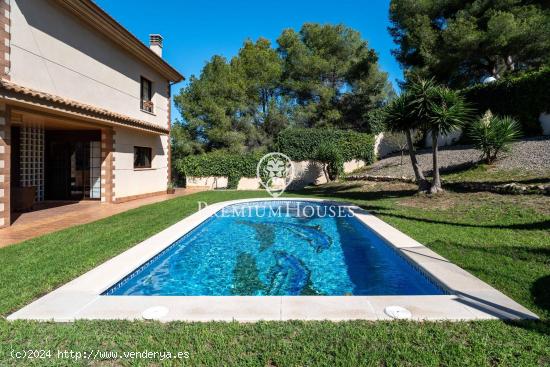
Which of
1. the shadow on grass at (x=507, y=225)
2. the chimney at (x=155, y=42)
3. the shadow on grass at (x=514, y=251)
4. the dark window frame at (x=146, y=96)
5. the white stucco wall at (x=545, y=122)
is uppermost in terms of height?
the chimney at (x=155, y=42)

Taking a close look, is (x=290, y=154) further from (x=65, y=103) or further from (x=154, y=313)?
(x=154, y=313)

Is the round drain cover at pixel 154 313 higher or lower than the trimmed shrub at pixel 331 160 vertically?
lower

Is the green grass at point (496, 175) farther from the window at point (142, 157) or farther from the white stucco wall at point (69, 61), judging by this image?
the white stucco wall at point (69, 61)

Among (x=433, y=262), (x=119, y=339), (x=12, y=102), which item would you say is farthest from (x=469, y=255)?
(x=12, y=102)

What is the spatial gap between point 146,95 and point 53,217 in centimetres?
935

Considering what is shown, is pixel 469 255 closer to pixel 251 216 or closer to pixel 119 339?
pixel 119 339

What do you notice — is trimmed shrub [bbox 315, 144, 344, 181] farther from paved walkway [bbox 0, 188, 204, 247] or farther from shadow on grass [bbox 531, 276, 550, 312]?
shadow on grass [bbox 531, 276, 550, 312]

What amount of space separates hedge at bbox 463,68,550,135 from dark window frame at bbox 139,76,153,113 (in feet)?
66.1

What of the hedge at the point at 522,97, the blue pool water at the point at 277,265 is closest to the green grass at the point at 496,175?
the hedge at the point at 522,97

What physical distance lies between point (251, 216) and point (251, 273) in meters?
6.55

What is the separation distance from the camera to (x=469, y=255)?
6316 mm

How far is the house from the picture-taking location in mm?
9156

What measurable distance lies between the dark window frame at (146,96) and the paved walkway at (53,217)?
5745 mm

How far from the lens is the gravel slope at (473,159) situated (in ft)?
46.9
